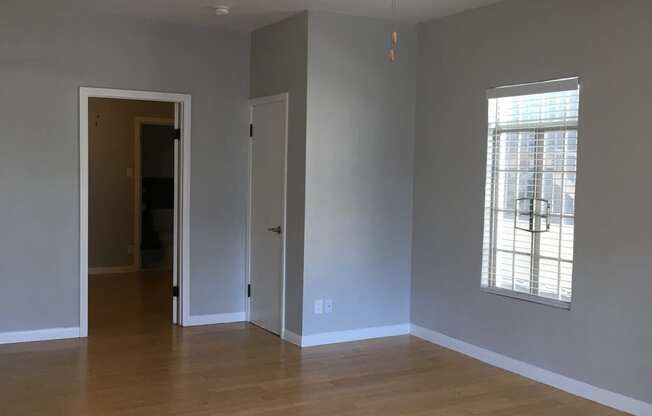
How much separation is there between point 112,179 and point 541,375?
19.4 ft

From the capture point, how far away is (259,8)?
5.01 metres

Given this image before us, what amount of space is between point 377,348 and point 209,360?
132 cm

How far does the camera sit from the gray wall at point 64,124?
5.09 metres

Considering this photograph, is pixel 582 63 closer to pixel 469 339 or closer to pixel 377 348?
pixel 469 339

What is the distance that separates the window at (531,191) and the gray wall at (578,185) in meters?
0.09

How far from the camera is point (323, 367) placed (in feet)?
15.5

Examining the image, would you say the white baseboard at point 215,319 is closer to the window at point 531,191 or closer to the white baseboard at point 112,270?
the window at point 531,191

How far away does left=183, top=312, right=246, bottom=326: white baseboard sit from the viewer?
587 cm

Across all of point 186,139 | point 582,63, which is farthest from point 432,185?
point 186,139

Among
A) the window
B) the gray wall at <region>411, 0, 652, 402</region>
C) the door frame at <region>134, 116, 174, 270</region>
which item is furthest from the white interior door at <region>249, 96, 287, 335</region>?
the door frame at <region>134, 116, 174, 270</region>

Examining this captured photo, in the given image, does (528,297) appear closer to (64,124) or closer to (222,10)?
(222,10)

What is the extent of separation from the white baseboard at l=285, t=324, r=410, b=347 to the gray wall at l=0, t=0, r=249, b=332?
1112 mm

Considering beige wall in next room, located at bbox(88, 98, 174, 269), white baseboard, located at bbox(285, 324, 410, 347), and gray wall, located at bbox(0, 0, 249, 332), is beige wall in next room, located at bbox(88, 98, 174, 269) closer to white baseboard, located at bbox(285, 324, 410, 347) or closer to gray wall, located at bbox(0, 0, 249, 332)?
gray wall, located at bbox(0, 0, 249, 332)

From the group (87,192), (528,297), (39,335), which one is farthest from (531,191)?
(39,335)
